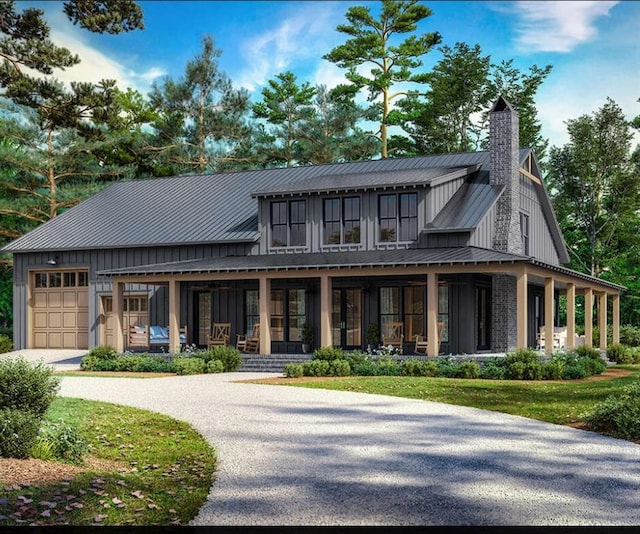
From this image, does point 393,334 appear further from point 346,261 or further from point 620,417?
point 620,417

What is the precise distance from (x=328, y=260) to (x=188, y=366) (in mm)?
5133

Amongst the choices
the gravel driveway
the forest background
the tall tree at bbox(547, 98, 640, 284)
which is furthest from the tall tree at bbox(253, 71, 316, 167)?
the gravel driveway

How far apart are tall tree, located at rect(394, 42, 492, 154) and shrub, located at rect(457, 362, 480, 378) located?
2653 cm

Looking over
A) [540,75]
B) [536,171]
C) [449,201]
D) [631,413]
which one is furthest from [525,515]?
[540,75]

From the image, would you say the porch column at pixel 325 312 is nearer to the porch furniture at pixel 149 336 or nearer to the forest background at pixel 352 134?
the porch furniture at pixel 149 336

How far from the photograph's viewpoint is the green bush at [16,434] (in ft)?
29.8

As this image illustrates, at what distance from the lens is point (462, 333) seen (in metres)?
24.2

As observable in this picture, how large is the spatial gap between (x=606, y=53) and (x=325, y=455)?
6.35 meters

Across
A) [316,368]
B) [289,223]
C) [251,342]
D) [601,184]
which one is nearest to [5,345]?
[251,342]

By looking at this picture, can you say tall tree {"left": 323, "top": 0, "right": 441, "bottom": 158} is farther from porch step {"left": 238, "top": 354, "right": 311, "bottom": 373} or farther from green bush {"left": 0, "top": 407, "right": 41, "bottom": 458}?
green bush {"left": 0, "top": 407, "right": 41, "bottom": 458}

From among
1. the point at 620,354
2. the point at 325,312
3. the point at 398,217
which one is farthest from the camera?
the point at 620,354

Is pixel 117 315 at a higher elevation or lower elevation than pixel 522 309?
lower

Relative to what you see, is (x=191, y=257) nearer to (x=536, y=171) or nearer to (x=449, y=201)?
(x=449, y=201)

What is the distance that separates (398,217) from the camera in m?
25.6
